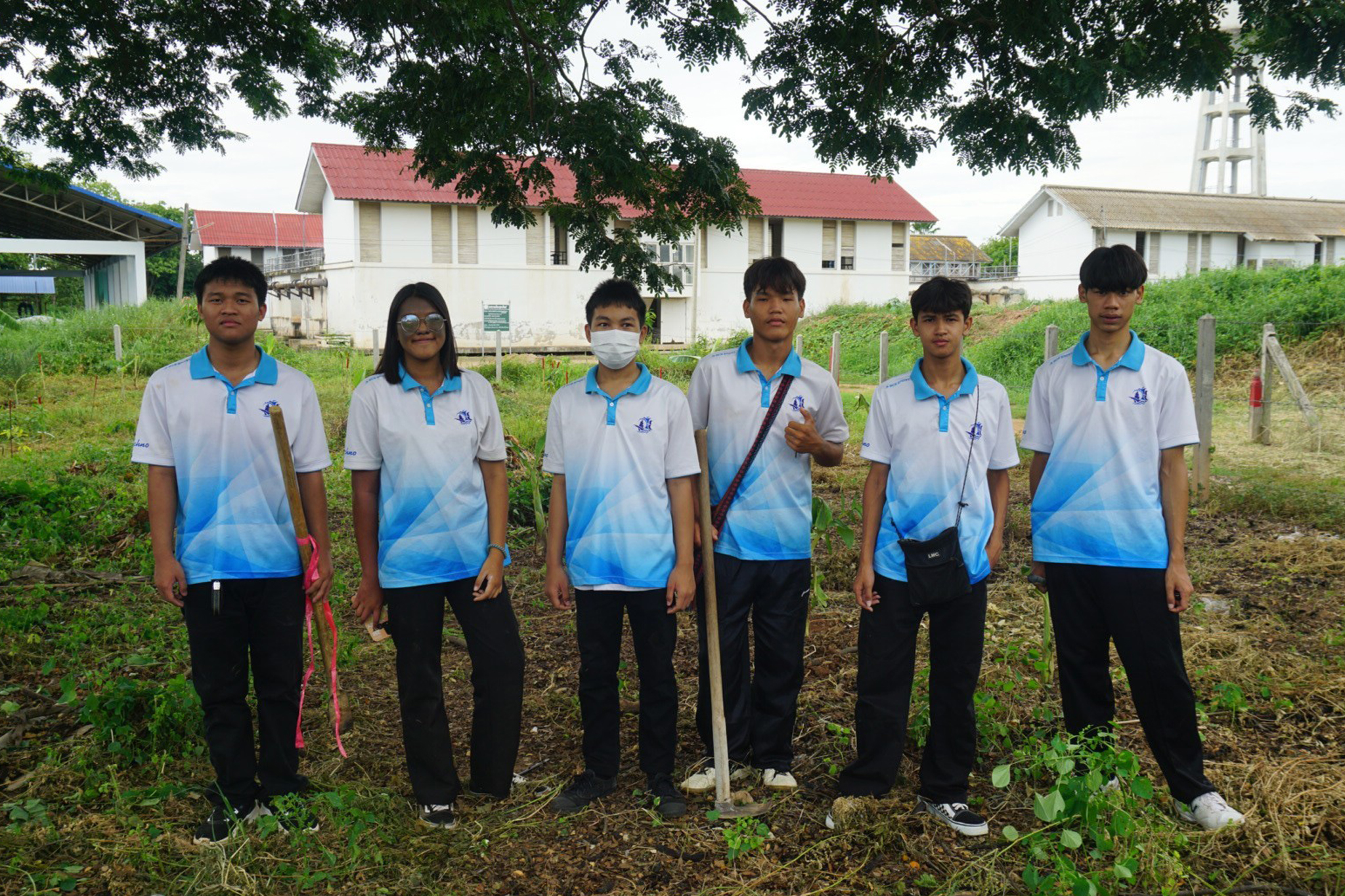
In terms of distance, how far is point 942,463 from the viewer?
3.13 meters

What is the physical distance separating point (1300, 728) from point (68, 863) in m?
4.26

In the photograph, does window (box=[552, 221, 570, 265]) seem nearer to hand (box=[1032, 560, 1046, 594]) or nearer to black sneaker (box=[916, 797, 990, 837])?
hand (box=[1032, 560, 1046, 594])

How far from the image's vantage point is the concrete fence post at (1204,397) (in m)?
7.67

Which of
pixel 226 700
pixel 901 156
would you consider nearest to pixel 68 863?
pixel 226 700

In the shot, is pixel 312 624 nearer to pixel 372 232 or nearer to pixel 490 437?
pixel 490 437

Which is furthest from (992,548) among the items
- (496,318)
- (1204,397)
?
(496,318)

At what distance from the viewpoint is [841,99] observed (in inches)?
204

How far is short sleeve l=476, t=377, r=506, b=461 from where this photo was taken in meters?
3.32

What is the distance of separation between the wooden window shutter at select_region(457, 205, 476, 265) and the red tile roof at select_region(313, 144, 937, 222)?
45 centimetres

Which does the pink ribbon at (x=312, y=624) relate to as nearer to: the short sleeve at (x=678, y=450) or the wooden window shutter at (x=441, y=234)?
the short sleeve at (x=678, y=450)

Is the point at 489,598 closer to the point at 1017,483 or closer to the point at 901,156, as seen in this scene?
the point at 901,156

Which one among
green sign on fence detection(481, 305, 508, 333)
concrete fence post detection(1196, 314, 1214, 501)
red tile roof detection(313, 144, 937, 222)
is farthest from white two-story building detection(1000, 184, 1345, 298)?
concrete fence post detection(1196, 314, 1214, 501)

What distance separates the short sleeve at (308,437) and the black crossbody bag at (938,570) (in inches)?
74.7

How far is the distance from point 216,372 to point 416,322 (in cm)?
64
